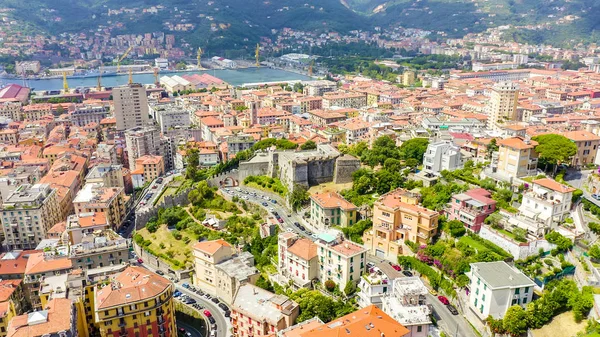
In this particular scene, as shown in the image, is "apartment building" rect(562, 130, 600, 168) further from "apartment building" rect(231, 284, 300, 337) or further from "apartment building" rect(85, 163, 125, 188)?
"apartment building" rect(85, 163, 125, 188)

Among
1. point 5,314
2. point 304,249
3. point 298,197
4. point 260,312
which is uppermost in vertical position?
point 298,197

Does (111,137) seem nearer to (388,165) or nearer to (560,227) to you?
(388,165)

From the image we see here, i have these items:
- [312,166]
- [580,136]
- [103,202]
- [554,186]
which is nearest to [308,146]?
[312,166]

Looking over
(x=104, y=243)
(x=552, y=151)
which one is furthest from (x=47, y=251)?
(x=552, y=151)

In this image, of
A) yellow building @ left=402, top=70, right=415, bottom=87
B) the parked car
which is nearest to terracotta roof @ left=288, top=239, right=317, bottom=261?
the parked car

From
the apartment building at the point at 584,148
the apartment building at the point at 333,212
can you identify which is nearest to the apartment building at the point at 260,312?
the apartment building at the point at 333,212

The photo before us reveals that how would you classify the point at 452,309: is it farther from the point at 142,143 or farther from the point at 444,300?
the point at 142,143
